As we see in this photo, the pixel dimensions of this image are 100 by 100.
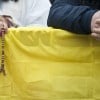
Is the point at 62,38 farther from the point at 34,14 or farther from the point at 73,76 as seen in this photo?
the point at 34,14

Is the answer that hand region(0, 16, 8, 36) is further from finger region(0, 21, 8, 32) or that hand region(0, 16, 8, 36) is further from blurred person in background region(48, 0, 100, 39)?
blurred person in background region(48, 0, 100, 39)

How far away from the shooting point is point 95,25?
1.46 metres

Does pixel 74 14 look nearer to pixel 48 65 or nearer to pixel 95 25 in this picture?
pixel 95 25

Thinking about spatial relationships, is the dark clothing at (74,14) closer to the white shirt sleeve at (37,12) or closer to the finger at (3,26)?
the finger at (3,26)

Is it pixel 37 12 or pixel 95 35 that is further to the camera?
pixel 37 12

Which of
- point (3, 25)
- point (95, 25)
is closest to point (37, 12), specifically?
point (3, 25)

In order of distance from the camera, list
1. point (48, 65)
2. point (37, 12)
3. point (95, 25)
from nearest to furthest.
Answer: point (95, 25) < point (48, 65) < point (37, 12)

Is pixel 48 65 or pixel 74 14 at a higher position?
pixel 74 14

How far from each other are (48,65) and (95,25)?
279 mm

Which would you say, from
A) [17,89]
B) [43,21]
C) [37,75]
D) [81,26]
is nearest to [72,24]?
[81,26]

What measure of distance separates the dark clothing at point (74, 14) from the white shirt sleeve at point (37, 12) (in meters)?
0.54

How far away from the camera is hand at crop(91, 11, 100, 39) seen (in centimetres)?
144

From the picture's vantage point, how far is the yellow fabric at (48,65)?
60.5 inches

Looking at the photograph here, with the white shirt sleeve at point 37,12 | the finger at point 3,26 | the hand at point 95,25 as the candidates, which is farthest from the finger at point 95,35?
the white shirt sleeve at point 37,12
